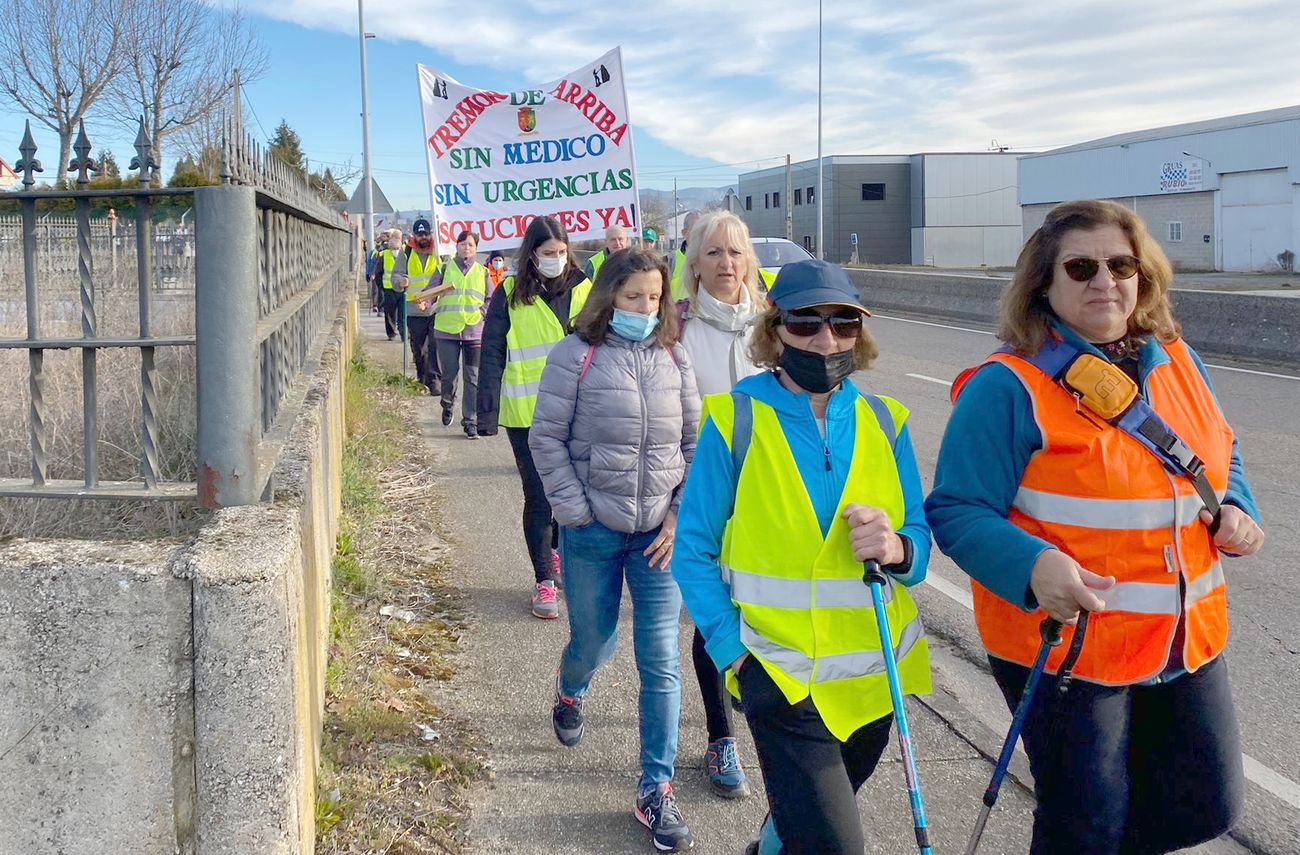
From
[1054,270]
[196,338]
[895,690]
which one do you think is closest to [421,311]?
[196,338]

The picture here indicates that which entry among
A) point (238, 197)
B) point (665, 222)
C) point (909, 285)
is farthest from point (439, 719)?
point (665, 222)

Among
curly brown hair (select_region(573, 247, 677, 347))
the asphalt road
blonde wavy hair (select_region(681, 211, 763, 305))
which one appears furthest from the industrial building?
curly brown hair (select_region(573, 247, 677, 347))

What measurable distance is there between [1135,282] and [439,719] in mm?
2831

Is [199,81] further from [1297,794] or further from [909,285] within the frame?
[1297,794]

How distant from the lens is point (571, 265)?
20.7ft

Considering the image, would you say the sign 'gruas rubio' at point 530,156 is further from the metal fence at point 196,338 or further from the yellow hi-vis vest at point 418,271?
the metal fence at point 196,338

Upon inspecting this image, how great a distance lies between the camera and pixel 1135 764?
110 inches

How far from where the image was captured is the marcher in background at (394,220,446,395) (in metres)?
12.9

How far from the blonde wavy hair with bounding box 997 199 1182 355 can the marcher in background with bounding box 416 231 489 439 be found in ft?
26.3

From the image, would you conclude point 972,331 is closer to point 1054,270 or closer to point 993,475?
point 1054,270

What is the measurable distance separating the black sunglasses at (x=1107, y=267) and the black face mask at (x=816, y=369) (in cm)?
55

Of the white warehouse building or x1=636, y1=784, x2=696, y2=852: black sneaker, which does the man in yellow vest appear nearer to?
x1=636, y1=784, x2=696, y2=852: black sneaker

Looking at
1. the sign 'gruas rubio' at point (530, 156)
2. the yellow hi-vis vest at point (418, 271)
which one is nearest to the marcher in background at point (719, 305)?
the sign 'gruas rubio' at point (530, 156)

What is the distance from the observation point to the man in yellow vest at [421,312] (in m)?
12.9
